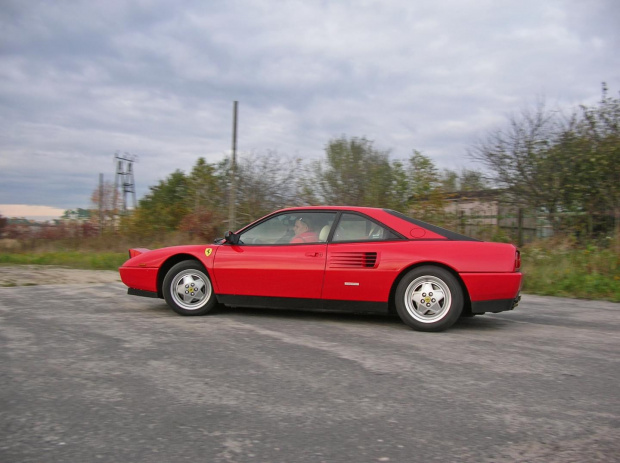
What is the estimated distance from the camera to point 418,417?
9.39 feet

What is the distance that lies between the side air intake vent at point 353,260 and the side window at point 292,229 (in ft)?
0.96

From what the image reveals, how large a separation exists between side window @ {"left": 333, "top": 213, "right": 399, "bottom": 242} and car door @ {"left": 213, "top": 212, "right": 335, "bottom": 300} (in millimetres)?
149

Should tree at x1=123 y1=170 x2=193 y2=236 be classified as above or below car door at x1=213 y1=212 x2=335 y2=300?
above

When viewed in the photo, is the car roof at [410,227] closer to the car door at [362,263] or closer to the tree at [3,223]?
the car door at [362,263]

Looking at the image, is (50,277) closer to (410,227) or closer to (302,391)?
(410,227)

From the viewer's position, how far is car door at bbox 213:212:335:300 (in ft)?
18.1

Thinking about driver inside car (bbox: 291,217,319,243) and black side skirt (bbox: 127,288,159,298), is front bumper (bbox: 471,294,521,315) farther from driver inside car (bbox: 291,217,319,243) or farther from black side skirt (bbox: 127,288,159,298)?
black side skirt (bbox: 127,288,159,298)

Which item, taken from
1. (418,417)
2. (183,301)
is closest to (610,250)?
(183,301)

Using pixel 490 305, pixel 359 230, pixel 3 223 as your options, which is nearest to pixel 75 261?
pixel 3 223

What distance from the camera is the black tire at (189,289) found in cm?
594

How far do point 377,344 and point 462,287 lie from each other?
1.17 meters

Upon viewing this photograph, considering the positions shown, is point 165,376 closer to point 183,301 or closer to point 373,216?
point 183,301

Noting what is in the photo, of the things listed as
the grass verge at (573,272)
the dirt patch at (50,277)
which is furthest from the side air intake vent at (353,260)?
the dirt patch at (50,277)

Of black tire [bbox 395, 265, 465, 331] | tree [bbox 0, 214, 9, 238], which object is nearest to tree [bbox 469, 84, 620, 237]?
black tire [bbox 395, 265, 465, 331]
